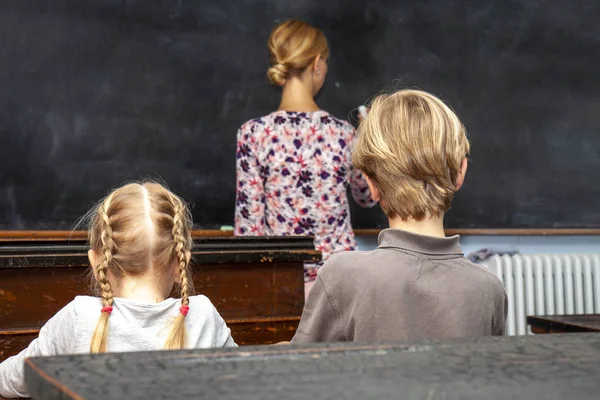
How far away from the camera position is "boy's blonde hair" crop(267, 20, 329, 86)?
2889 mm

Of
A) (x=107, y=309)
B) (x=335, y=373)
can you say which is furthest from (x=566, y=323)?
(x=335, y=373)

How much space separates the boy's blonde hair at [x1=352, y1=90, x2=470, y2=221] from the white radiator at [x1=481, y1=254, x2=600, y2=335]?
2902mm

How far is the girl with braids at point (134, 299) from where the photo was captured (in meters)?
1.52

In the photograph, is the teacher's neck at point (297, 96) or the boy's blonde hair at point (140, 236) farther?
the teacher's neck at point (297, 96)

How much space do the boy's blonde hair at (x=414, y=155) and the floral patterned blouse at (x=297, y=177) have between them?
121 cm

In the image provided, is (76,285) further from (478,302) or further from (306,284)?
(478,302)

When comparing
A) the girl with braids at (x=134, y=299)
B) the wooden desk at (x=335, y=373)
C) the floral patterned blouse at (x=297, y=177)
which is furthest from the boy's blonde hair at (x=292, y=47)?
the wooden desk at (x=335, y=373)

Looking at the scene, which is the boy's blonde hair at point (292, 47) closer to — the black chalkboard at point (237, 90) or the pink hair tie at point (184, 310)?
the black chalkboard at point (237, 90)

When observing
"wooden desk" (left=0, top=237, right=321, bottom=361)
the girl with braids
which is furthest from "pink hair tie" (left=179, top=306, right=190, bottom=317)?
"wooden desk" (left=0, top=237, right=321, bottom=361)

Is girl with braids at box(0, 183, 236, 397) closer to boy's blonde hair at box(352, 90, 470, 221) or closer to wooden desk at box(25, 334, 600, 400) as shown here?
boy's blonde hair at box(352, 90, 470, 221)

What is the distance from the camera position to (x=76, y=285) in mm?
2172

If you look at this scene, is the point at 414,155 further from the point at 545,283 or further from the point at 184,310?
the point at 545,283

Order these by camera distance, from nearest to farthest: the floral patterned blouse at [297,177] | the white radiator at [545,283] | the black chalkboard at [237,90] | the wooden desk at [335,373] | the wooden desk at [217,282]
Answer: the wooden desk at [335,373]
the wooden desk at [217,282]
the floral patterned blouse at [297,177]
the black chalkboard at [237,90]
the white radiator at [545,283]

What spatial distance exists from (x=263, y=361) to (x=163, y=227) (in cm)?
108
